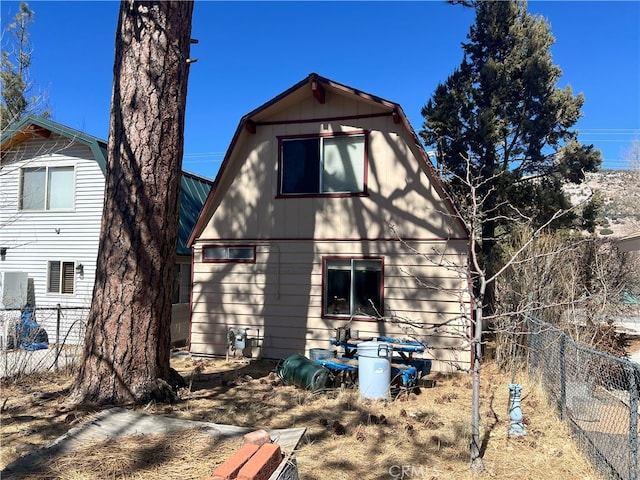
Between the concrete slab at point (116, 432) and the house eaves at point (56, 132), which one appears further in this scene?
the house eaves at point (56, 132)

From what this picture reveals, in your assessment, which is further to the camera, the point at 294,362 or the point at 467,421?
the point at 294,362

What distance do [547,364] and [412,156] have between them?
4.36 metres

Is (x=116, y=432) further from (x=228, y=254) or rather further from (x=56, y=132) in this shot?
→ (x=56, y=132)

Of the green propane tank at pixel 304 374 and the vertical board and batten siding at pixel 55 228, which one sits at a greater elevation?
the vertical board and batten siding at pixel 55 228

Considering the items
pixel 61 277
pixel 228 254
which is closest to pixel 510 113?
pixel 228 254

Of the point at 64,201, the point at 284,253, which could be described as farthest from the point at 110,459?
the point at 64,201

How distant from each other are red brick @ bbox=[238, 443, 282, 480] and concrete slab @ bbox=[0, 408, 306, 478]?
1.08 ft

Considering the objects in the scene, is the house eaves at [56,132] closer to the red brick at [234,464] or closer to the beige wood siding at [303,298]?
the beige wood siding at [303,298]

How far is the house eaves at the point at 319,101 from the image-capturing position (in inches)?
344

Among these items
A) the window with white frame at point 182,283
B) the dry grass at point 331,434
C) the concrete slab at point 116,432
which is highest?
the window with white frame at point 182,283

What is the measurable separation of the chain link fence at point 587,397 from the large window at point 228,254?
5744 mm

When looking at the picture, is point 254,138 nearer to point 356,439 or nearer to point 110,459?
point 356,439

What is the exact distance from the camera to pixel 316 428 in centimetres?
530
